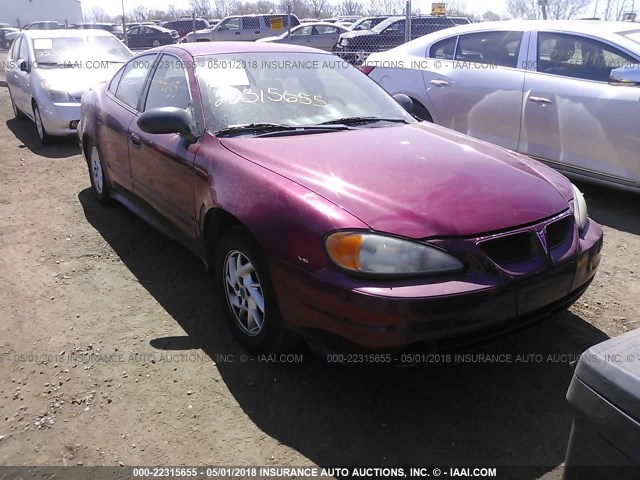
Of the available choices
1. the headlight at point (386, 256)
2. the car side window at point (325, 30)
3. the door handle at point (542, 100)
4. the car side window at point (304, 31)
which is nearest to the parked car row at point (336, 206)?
the headlight at point (386, 256)

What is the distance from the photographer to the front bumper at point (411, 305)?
2.18 m

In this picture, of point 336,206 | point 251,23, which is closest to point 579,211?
point 336,206

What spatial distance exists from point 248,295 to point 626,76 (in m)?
3.52

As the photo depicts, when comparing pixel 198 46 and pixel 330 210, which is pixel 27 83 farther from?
pixel 330 210

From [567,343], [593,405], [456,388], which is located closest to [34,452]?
[456,388]

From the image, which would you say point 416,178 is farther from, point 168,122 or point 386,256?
point 168,122

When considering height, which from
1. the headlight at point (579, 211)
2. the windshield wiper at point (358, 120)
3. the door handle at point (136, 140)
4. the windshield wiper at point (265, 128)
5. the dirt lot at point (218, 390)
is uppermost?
the windshield wiper at point (265, 128)

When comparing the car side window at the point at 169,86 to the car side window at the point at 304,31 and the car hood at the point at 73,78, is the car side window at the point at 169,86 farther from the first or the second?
the car side window at the point at 304,31

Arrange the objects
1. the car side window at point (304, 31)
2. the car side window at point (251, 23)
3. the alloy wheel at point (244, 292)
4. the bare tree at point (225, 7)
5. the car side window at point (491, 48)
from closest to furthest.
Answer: the alloy wheel at point (244, 292), the car side window at point (491, 48), the car side window at point (304, 31), the car side window at point (251, 23), the bare tree at point (225, 7)

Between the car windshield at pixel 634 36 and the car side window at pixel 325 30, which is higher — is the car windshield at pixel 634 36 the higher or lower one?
the higher one

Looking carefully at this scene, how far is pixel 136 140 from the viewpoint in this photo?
154 inches

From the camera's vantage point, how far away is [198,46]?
3.89 meters

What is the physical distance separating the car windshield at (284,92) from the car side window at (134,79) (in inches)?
31.6

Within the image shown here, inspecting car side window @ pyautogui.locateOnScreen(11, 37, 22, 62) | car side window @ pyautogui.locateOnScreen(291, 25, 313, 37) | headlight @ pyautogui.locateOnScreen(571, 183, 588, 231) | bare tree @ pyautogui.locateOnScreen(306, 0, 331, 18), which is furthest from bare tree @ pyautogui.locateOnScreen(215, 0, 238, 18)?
headlight @ pyautogui.locateOnScreen(571, 183, 588, 231)
